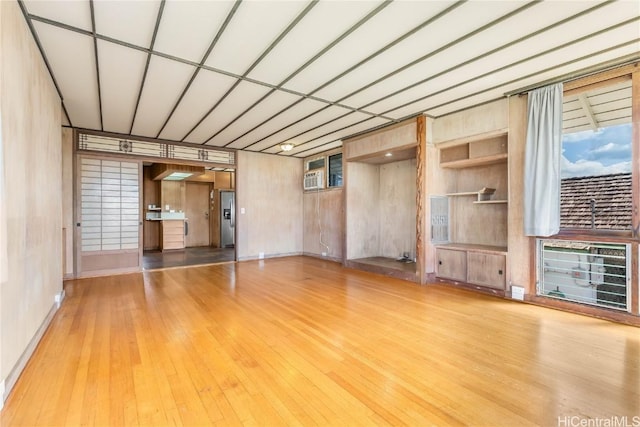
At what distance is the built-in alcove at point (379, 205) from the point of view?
583 centimetres

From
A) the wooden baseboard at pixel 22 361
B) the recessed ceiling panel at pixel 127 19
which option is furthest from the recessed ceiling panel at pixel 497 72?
the wooden baseboard at pixel 22 361

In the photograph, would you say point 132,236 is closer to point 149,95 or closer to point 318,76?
point 149,95

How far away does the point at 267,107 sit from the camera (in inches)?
173

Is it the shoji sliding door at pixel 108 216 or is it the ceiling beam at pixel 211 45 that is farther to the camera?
the shoji sliding door at pixel 108 216

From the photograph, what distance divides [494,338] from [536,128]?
2600 mm

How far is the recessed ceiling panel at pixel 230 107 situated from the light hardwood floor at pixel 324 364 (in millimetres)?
2753

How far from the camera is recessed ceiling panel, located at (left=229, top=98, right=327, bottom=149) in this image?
4340 mm

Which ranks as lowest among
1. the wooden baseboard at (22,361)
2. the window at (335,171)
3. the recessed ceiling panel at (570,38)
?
the wooden baseboard at (22,361)

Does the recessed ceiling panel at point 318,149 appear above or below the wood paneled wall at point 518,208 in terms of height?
above

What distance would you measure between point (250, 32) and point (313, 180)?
198 inches

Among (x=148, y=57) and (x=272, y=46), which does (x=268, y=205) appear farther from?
(x=272, y=46)

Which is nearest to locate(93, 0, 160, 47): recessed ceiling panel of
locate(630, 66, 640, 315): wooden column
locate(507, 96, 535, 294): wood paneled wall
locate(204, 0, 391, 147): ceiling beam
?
locate(204, 0, 391, 147): ceiling beam

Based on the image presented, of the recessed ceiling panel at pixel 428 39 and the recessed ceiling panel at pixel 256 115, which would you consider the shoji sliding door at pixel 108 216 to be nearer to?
the recessed ceiling panel at pixel 256 115

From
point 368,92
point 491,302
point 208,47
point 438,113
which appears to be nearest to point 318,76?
point 368,92
